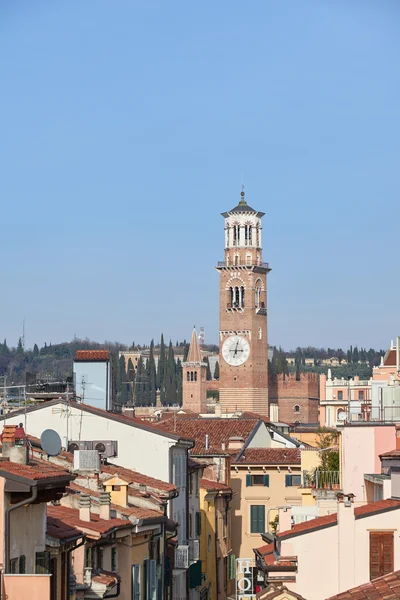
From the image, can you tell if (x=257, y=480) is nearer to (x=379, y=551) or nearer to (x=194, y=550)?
(x=194, y=550)

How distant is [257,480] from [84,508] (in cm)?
3365

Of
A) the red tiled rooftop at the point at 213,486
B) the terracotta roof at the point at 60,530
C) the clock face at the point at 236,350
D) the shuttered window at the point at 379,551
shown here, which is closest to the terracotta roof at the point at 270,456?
the red tiled rooftop at the point at 213,486

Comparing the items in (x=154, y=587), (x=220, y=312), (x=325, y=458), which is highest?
(x=220, y=312)

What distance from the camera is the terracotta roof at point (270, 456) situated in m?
57.7

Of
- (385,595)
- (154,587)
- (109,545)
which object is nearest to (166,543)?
(154,587)

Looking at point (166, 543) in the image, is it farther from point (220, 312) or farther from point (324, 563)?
point (220, 312)

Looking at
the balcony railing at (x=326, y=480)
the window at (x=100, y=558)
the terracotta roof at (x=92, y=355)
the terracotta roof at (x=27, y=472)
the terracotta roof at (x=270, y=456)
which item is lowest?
the window at (x=100, y=558)

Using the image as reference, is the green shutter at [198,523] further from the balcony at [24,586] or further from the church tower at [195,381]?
the church tower at [195,381]

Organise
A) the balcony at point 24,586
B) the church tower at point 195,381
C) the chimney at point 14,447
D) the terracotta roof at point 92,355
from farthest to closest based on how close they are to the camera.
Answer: the church tower at point 195,381
the terracotta roof at point 92,355
the chimney at point 14,447
the balcony at point 24,586

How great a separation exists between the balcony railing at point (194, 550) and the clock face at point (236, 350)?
436 feet

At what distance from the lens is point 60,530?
20.4 metres

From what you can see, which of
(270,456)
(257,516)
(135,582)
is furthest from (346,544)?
(270,456)

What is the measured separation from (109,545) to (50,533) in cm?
613

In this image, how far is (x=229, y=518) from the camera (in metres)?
54.8
